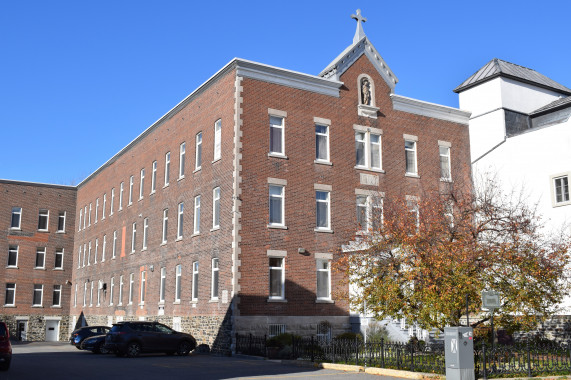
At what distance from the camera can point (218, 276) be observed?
3100 centimetres

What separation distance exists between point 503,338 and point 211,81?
19638mm

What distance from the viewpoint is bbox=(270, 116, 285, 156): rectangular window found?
105 ft

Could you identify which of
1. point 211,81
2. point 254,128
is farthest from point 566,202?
point 211,81

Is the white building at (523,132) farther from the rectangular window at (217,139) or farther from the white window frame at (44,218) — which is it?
the white window frame at (44,218)

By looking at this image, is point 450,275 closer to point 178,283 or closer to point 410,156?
point 410,156

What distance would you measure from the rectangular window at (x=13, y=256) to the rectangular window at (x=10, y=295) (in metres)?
1.69

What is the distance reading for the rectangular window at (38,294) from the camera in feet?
184

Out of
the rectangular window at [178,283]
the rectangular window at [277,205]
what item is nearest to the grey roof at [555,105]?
the rectangular window at [277,205]

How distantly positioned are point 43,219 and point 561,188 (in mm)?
45183

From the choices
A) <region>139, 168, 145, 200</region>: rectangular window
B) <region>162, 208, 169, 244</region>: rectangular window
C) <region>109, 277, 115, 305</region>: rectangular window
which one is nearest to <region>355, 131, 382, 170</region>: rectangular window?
<region>162, 208, 169, 244</region>: rectangular window

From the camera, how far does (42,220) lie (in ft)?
191

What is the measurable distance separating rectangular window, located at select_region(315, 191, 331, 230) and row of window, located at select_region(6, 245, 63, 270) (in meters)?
34.4

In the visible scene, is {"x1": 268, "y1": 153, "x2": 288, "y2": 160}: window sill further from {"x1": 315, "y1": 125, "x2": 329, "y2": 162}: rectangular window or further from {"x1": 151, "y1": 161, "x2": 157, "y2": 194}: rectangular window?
{"x1": 151, "y1": 161, "x2": 157, "y2": 194}: rectangular window

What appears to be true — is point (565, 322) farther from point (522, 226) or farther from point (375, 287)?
point (375, 287)
